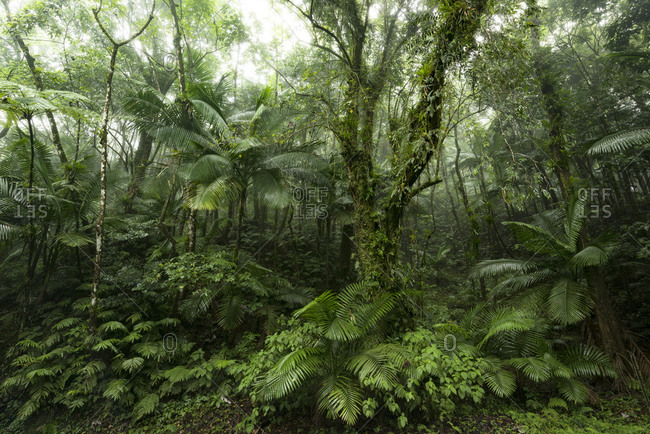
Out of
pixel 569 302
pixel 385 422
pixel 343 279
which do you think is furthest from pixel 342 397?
pixel 343 279

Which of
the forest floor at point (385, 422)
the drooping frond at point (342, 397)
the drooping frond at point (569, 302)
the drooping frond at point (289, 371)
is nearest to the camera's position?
the drooping frond at point (342, 397)

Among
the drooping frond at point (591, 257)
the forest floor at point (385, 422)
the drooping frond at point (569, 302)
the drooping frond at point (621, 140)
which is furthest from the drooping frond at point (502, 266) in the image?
the drooping frond at point (621, 140)

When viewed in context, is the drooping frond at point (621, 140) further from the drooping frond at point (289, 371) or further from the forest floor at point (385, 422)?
the drooping frond at point (289, 371)

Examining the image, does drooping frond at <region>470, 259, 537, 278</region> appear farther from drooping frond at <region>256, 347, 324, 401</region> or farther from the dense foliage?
drooping frond at <region>256, 347, 324, 401</region>

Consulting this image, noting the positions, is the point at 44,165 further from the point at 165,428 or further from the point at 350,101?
the point at 350,101

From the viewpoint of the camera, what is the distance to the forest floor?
3.98 m

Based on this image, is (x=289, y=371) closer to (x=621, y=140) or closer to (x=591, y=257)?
(x=591, y=257)

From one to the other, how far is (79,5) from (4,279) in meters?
8.84

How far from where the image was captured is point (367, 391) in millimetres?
4215

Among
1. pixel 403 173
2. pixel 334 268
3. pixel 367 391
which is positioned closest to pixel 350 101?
pixel 403 173

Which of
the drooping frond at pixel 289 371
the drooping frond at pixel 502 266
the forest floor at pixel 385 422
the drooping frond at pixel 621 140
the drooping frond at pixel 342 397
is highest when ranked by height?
the drooping frond at pixel 621 140

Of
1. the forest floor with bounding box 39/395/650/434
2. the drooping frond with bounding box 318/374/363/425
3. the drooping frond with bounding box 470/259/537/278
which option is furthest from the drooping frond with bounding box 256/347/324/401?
the drooping frond with bounding box 470/259/537/278

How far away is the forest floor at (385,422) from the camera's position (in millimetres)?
3979

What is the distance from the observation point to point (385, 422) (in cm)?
421
